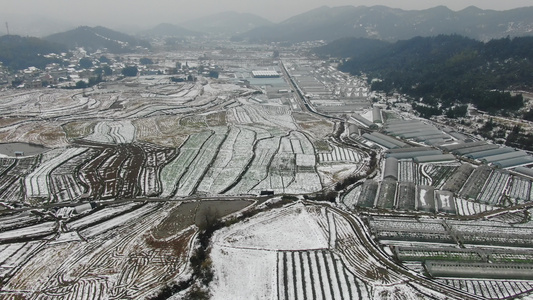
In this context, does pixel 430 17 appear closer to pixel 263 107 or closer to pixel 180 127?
pixel 263 107

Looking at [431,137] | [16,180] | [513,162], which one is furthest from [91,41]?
[513,162]

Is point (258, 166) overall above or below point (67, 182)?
above

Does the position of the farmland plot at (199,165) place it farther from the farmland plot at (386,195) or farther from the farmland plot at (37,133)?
the farmland plot at (37,133)

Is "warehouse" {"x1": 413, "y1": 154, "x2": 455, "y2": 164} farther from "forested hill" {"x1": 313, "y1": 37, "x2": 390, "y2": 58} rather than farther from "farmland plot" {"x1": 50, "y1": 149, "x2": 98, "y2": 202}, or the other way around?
"forested hill" {"x1": 313, "y1": 37, "x2": 390, "y2": 58}

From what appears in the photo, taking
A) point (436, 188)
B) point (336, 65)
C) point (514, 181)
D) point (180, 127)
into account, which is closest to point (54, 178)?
→ point (180, 127)

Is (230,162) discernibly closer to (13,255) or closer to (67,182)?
(67,182)
